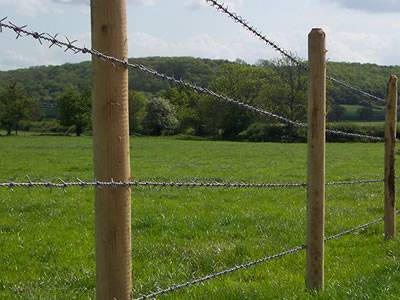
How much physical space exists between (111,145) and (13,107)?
11004cm

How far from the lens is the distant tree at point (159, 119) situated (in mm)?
61306

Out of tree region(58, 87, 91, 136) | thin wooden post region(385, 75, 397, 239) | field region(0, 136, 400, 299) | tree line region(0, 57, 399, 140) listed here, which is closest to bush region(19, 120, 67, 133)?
tree line region(0, 57, 399, 140)

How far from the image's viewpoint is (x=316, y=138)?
5.25 m

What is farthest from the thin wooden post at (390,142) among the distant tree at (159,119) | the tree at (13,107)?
the tree at (13,107)

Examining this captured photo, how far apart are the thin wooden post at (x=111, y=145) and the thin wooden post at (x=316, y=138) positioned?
92.4 inches

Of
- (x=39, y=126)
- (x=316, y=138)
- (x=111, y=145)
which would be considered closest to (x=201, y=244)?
(x=316, y=138)

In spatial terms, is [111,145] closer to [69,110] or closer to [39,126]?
[69,110]

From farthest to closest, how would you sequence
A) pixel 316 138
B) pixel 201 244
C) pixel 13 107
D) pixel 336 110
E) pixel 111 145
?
pixel 13 107, pixel 336 110, pixel 201 244, pixel 316 138, pixel 111 145

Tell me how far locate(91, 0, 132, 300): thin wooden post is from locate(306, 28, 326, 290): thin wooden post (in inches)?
92.4

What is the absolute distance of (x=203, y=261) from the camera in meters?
7.69

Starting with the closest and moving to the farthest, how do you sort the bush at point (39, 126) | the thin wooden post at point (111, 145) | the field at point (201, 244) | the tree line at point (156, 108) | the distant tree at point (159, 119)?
1. the thin wooden post at point (111, 145)
2. the field at point (201, 244)
3. the tree line at point (156, 108)
4. the distant tree at point (159, 119)
5. the bush at point (39, 126)

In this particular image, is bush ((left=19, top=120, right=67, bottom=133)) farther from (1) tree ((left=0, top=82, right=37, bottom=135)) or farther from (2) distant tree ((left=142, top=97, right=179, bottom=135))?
(2) distant tree ((left=142, top=97, right=179, bottom=135))

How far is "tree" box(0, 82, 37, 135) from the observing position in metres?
107

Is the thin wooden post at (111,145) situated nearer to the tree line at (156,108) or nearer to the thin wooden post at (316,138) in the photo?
the thin wooden post at (316,138)
